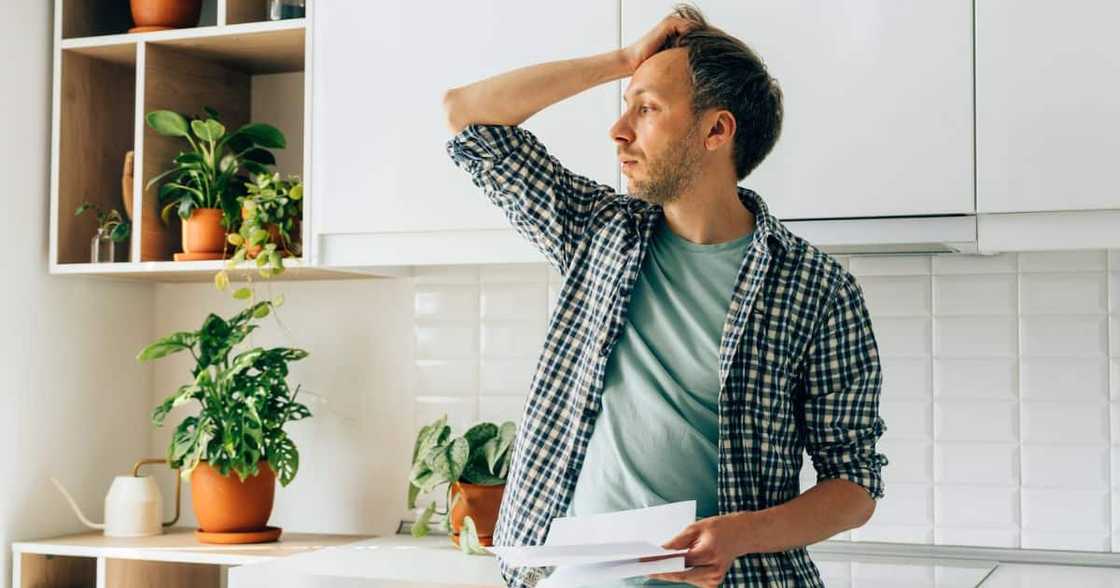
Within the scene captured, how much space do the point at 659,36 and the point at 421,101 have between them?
75 centimetres

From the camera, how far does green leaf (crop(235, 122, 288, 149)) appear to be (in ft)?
8.54

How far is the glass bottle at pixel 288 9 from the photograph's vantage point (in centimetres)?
252

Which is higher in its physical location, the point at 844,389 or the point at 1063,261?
the point at 1063,261

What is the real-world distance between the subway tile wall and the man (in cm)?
77

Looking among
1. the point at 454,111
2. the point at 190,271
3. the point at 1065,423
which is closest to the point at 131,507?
the point at 190,271

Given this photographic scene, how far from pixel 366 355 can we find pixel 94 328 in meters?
0.61

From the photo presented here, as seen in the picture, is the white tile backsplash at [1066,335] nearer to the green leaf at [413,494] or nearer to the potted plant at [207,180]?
the green leaf at [413,494]

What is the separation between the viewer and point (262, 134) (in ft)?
8.53

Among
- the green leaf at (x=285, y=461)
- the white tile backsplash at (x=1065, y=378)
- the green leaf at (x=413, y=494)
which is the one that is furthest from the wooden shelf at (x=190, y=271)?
the white tile backsplash at (x=1065, y=378)

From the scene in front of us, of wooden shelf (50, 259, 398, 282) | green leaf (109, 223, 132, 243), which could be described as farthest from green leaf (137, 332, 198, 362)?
green leaf (109, 223, 132, 243)

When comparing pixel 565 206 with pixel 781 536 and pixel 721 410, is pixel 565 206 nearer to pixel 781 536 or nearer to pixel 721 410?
pixel 721 410

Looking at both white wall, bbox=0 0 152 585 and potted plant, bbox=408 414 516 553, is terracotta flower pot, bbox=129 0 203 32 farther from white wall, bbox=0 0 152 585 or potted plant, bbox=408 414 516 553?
potted plant, bbox=408 414 516 553

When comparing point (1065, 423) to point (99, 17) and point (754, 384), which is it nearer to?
point (754, 384)

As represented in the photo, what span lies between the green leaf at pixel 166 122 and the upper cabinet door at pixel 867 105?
3.74ft
